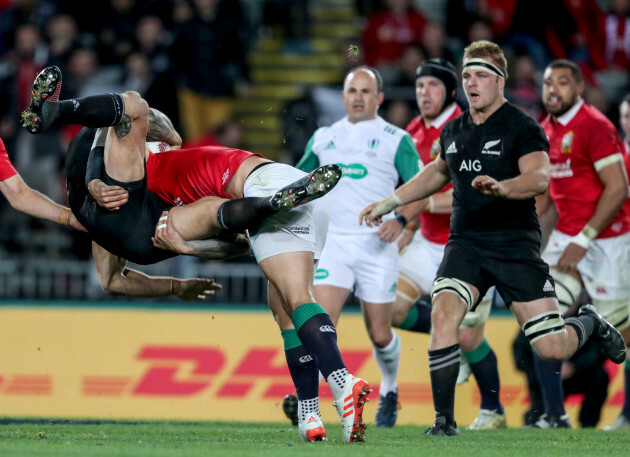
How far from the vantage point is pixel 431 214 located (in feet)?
30.7

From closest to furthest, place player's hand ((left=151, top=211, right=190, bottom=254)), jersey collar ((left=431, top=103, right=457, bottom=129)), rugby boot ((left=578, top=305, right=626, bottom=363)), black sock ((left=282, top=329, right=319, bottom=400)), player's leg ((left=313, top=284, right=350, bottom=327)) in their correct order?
1. player's hand ((left=151, top=211, right=190, bottom=254))
2. black sock ((left=282, top=329, right=319, bottom=400))
3. rugby boot ((left=578, top=305, right=626, bottom=363))
4. player's leg ((left=313, top=284, right=350, bottom=327))
5. jersey collar ((left=431, top=103, right=457, bottom=129))

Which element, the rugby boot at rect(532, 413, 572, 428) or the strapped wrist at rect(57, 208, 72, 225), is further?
the rugby boot at rect(532, 413, 572, 428)

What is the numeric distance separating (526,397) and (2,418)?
470cm

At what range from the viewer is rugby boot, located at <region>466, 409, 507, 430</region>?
8.64m

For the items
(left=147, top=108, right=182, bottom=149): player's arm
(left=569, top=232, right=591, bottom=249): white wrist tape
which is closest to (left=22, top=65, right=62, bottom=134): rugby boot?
(left=147, top=108, right=182, bottom=149): player's arm

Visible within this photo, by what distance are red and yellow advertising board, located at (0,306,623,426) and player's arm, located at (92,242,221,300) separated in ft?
8.13

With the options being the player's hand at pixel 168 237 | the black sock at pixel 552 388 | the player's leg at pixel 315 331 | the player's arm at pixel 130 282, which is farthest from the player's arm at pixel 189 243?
the black sock at pixel 552 388

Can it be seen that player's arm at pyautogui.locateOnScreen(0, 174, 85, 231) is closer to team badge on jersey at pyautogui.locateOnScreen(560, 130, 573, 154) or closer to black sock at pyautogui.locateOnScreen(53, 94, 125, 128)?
black sock at pyautogui.locateOnScreen(53, 94, 125, 128)

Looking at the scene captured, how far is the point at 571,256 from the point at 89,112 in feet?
13.6

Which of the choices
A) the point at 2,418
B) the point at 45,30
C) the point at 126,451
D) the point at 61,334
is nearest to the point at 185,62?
the point at 45,30

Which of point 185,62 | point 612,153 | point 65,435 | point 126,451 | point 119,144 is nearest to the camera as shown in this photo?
point 126,451

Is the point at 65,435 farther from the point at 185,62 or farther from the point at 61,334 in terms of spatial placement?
the point at 185,62

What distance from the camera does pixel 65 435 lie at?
696 cm

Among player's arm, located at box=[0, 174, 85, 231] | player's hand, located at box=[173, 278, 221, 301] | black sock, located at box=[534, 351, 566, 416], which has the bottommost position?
black sock, located at box=[534, 351, 566, 416]
